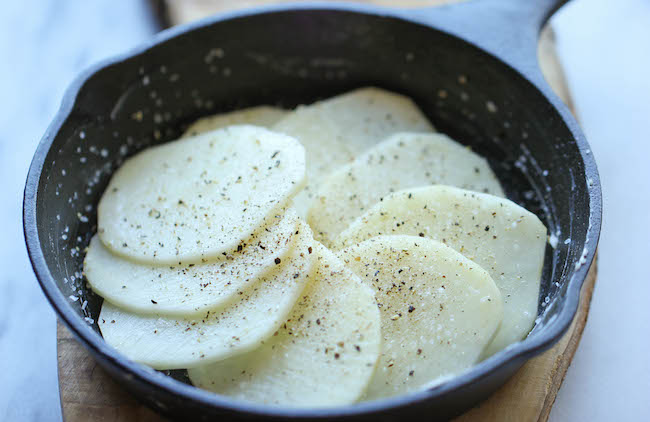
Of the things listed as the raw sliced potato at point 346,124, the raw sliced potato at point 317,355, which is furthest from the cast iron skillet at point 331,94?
the raw sliced potato at point 317,355

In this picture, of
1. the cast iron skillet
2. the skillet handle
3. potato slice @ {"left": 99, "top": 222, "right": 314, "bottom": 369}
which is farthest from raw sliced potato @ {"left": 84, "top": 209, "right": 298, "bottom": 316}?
the skillet handle

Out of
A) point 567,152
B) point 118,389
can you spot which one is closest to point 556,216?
point 567,152

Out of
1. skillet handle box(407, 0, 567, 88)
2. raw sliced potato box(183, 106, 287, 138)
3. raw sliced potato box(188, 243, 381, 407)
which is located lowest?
raw sliced potato box(188, 243, 381, 407)

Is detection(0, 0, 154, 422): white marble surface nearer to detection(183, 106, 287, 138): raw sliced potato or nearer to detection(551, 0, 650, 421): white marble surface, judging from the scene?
detection(183, 106, 287, 138): raw sliced potato

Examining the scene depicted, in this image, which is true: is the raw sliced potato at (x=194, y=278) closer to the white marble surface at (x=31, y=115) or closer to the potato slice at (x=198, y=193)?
the potato slice at (x=198, y=193)

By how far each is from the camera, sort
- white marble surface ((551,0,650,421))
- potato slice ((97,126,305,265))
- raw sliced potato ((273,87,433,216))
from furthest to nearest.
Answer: raw sliced potato ((273,87,433,216)) < white marble surface ((551,0,650,421)) < potato slice ((97,126,305,265))

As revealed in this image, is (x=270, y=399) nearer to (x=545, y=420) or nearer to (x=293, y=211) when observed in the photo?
(x=293, y=211)

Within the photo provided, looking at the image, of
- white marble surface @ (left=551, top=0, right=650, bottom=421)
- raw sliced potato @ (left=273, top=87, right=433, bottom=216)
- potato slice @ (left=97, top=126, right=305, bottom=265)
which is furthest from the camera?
raw sliced potato @ (left=273, top=87, right=433, bottom=216)
